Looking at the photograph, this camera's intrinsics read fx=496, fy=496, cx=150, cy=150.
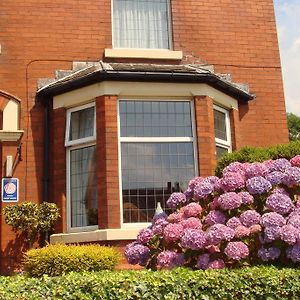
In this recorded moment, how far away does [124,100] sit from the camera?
1007cm

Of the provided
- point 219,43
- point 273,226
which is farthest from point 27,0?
point 273,226

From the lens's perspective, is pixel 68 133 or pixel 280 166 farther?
pixel 68 133

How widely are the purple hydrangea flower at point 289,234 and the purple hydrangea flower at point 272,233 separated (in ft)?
0.16

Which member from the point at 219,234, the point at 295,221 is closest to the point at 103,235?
the point at 219,234

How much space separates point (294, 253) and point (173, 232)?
4.87 feet

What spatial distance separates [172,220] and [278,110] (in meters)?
6.32

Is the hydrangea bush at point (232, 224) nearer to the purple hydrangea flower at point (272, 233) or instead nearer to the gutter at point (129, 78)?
the purple hydrangea flower at point (272, 233)

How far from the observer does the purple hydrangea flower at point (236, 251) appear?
5859mm

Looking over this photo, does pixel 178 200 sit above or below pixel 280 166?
below

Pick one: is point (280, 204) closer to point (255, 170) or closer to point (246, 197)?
point (246, 197)

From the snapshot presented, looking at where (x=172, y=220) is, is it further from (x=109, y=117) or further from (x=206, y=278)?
(x=109, y=117)

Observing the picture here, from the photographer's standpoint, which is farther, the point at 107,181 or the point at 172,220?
the point at 107,181

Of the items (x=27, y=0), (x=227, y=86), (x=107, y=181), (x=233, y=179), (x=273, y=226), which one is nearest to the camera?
(x=273, y=226)

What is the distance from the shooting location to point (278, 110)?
12.0 metres
